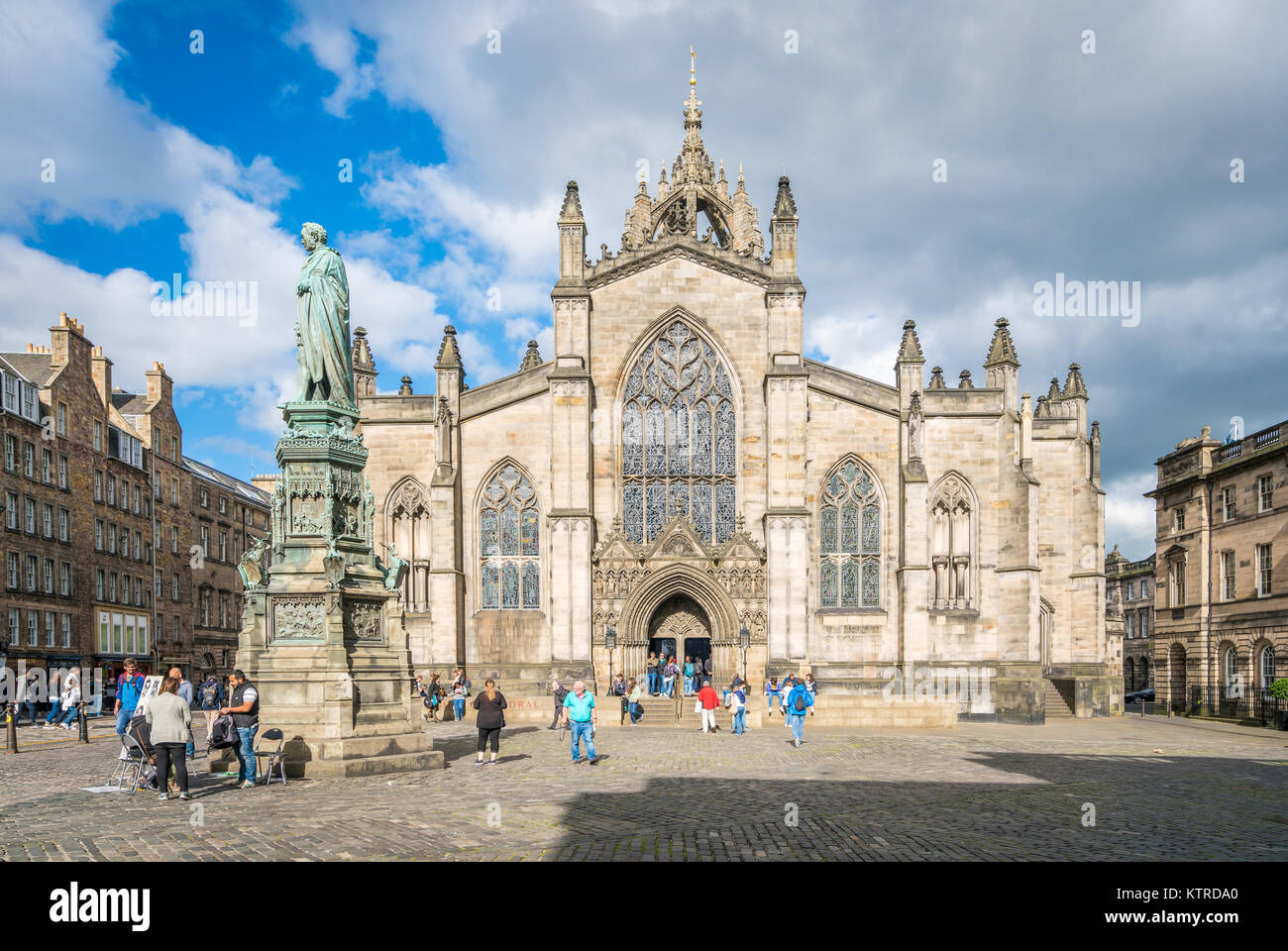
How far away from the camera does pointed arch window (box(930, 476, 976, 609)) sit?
3225 cm

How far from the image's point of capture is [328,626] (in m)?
13.8

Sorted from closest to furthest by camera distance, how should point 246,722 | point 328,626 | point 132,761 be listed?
1. point 246,722
2. point 132,761
3. point 328,626

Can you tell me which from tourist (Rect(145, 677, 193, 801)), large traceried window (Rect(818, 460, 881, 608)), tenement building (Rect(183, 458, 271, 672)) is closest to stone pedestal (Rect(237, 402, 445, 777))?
tourist (Rect(145, 677, 193, 801))

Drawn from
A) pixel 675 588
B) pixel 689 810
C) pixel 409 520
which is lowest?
pixel 689 810

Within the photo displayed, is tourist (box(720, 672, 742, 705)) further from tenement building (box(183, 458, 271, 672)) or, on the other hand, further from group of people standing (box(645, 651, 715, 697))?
tenement building (box(183, 458, 271, 672))

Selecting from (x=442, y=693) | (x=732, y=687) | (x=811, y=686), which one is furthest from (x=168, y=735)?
(x=811, y=686)

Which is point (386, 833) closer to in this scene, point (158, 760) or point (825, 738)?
point (158, 760)

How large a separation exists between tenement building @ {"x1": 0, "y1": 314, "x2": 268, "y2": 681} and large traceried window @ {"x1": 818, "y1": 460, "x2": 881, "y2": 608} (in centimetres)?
2934

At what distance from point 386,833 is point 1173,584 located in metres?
41.1

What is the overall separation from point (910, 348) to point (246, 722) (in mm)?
25842

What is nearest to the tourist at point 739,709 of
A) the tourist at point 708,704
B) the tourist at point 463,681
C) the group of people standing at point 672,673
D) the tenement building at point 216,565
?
the tourist at point 708,704

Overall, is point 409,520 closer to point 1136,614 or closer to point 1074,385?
point 1074,385

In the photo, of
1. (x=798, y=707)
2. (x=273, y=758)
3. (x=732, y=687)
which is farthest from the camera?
(x=732, y=687)

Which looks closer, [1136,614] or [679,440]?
[679,440]
